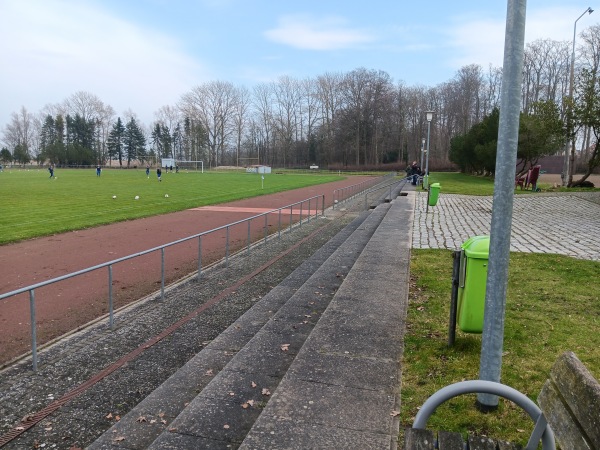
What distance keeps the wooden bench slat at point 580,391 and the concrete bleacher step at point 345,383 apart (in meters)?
1.24

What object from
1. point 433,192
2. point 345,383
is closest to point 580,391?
point 345,383

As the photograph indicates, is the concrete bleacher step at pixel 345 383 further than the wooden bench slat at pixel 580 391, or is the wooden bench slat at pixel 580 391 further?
the concrete bleacher step at pixel 345 383

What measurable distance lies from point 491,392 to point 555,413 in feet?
2.07

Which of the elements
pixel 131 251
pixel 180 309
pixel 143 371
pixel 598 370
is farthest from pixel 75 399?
pixel 131 251

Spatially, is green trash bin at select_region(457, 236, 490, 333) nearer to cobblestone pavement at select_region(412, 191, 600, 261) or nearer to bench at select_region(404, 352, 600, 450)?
bench at select_region(404, 352, 600, 450)


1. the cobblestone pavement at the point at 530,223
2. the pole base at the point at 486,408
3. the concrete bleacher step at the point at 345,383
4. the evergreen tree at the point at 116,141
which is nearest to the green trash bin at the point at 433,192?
the cobblestone pavement at the point at 530,223

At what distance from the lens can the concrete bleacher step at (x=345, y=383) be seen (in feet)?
10.9

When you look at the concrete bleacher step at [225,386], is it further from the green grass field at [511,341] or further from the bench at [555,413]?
the bench at [555,413]

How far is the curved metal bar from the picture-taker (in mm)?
2311

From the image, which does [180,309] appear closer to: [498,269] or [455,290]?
[455,290]

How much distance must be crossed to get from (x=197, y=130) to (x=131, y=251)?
103780 mm

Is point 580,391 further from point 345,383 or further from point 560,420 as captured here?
point 345,383

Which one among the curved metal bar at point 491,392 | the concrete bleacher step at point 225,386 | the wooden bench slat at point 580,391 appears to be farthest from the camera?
the concrete bleacher step at point 225,386

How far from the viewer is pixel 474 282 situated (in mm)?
4742
